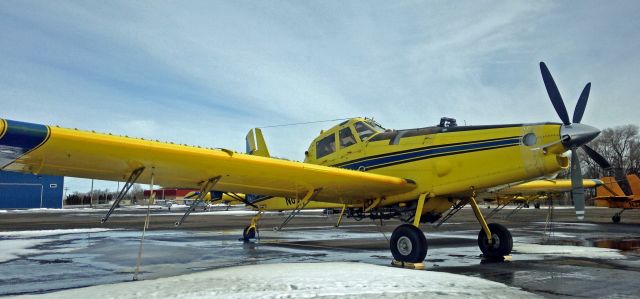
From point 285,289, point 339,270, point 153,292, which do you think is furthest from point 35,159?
point 339,270

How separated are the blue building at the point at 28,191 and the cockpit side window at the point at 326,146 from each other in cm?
6403

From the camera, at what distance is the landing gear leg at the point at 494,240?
9898 mm

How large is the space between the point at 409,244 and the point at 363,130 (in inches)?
141

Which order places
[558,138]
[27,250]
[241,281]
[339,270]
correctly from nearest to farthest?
[241,281] → [339,270] → [558,138] → [27,250]

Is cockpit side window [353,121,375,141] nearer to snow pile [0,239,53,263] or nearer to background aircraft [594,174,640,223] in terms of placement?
snow pile [0,239,53,263]

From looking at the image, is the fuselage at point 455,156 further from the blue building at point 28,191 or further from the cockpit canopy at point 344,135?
the blue building at point 28,191

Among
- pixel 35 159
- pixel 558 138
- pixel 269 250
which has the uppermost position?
pixel 558 138

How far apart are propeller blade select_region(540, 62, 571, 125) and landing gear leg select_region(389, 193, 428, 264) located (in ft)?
11.6

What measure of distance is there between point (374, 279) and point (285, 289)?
1.41 meters

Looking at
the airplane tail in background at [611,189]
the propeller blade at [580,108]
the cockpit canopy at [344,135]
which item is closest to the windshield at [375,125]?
the cockpit canopy at [344,135]

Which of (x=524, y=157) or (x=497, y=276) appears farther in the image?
(x=524, y=157)

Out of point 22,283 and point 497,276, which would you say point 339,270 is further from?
point 22,283

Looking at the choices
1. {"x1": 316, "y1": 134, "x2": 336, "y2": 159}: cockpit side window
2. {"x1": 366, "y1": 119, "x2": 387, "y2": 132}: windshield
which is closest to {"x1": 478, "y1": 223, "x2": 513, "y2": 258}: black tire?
{"x1": 366, "y1": 119, "x2": 387, "y2": 132}: windshield

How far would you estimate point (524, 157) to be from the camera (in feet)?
27.0
